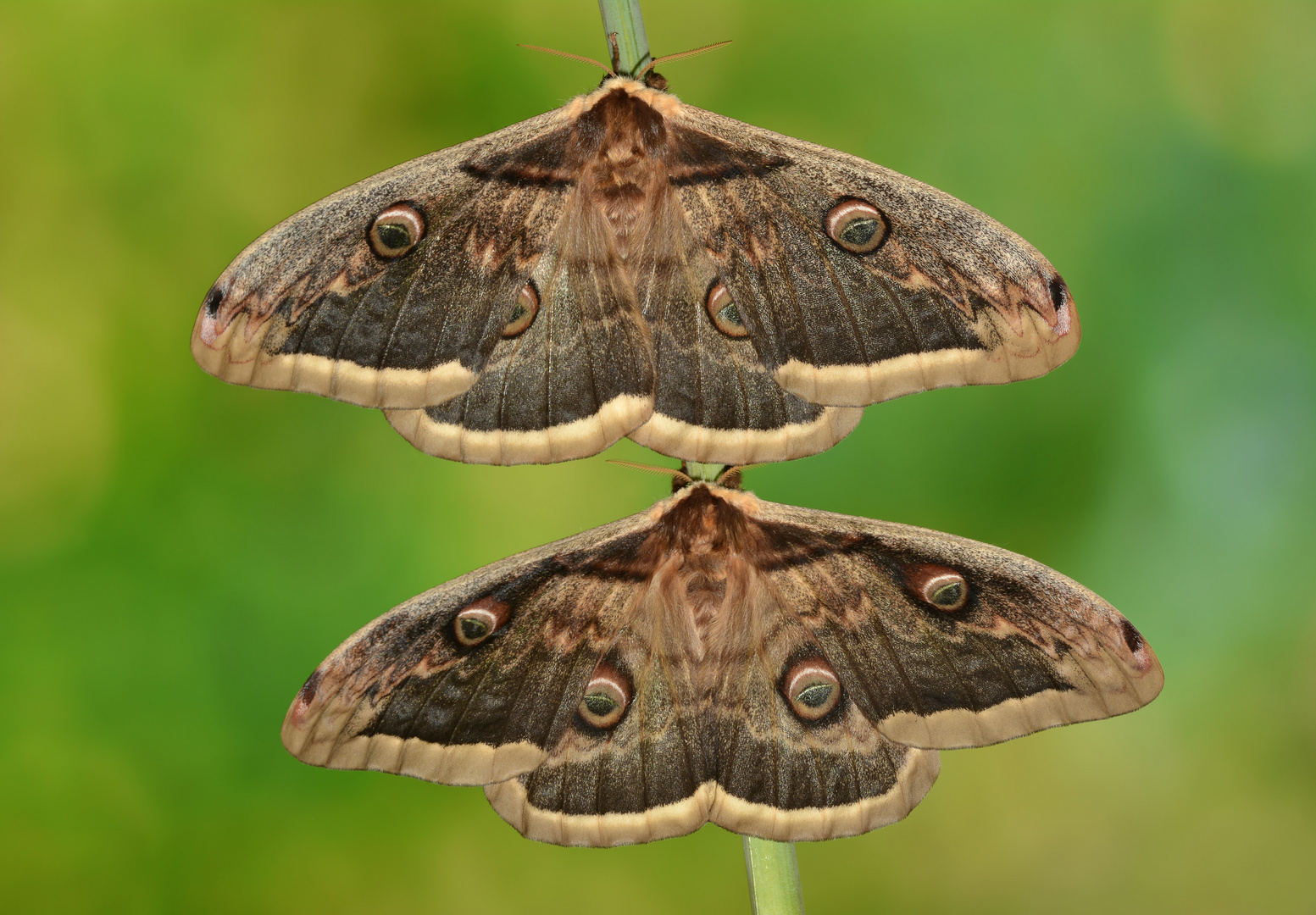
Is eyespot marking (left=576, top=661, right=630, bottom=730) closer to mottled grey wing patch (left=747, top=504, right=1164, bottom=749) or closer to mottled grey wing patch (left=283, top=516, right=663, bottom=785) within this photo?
mottled grey wing patch (left=283, top=516, right=663, bottom=785)

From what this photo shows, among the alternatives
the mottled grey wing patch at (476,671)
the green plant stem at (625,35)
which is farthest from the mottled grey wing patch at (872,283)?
the mottled grey wing patch at (476,671)

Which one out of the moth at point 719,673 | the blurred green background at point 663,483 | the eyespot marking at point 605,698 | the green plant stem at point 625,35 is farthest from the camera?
the blurred green background at point 663,483

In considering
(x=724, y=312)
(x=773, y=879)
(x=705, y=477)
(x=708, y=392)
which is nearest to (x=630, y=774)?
(x=773, y=879)

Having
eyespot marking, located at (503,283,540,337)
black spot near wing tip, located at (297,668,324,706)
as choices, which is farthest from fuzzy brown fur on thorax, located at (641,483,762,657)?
black spot near wing tip, located at (297,668,324,706)

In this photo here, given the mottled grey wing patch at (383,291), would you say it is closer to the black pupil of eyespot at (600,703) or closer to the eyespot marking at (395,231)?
the eyespot marking at (395,231)

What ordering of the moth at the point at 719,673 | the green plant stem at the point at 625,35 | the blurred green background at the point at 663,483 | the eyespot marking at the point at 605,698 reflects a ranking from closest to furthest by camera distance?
the green plant stem at the point at 625,35, the moth at the point at 719,673, the eyespot marking at the point at 605,698, the blurred green background at the point at 663,483

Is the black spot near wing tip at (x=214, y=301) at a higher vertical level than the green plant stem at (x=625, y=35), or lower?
lower
